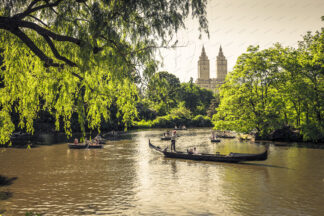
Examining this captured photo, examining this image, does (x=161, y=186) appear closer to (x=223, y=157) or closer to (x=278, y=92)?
(x=223, y=157)

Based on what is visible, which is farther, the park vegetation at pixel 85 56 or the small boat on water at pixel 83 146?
the small boat on water at pixel 83 146

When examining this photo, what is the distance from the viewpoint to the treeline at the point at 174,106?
916cm

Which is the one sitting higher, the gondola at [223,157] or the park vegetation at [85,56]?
the park vegetation at [85,56]

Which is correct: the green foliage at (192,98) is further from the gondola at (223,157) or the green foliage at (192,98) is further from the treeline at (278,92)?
the gondola at (223,157)

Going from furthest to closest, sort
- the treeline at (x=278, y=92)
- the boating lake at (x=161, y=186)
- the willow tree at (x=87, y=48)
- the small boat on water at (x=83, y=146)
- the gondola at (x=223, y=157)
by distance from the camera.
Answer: the treeline at (x=278, y=92) → the small boat on water at (x=83, y=146) → the gondola at (x=223, y=157) → the boating lake at (x=161, y=186) → the willow tree at (x=87, y=48)

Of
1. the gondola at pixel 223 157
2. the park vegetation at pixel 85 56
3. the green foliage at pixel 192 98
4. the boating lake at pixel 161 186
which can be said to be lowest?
the boating lake at pixel 161 186

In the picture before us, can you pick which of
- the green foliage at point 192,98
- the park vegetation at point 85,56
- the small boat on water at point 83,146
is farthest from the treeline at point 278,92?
the green foliage at point 192,98

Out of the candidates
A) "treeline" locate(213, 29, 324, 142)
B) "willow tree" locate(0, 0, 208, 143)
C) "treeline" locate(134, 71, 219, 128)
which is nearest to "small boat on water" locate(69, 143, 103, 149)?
"treeline" locate(134, 71, 219, 128)

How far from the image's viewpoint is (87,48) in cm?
775

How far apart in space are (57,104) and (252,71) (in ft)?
128

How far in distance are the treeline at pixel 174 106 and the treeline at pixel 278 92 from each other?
36.1 ft

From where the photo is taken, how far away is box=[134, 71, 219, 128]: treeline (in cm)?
916

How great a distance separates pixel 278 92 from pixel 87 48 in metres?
40.6

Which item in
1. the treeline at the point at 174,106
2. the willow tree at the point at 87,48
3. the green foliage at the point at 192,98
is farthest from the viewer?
the green foliage at the point at 192,98
